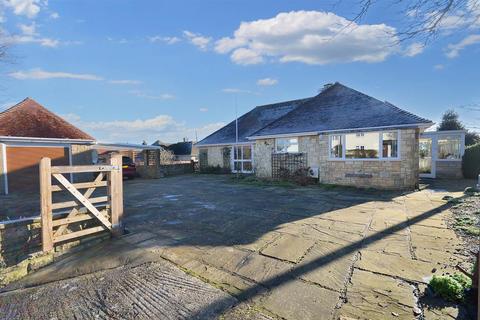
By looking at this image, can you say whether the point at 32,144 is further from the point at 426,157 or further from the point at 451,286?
the point at 426,157

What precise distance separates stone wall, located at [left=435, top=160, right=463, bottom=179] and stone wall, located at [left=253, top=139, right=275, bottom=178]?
32.0ft

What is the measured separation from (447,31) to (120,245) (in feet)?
21.1

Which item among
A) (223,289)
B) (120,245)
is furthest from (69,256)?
(223,289)

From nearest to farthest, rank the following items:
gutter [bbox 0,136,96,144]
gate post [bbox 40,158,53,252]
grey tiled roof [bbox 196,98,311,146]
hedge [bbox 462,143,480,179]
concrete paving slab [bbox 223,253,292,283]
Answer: concrete paving slab [bbox 223,253,292,283] → gate post [bbox 40,158,53,252] → gutter [bbox 0,136,96,144] → hedge [bbox 462,143,480,179] → grey tiled roof [bbox 196,98,311,146]

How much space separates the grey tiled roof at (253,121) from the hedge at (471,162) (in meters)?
10.3

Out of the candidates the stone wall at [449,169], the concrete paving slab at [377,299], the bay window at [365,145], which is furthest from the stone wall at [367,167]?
the concrete paving slab at [377,299]

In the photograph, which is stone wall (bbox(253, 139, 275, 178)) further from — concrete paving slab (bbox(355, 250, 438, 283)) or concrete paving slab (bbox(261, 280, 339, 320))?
concrete paving slab (bbox(261, 280, 339, 320))

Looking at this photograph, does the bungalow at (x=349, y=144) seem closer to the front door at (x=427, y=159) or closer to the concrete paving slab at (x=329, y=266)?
the front door at (x=427, y=159)

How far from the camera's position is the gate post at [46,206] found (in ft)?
14.3

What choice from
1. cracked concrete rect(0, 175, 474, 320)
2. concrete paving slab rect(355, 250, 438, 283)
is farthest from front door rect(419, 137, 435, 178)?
concrete paving slab rect(355, 250, 438, 283)

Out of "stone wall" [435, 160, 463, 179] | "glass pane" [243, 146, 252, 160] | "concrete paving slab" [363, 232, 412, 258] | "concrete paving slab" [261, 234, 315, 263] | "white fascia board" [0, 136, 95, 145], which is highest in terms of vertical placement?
"white fascia board" [0, 136, 95, 145]

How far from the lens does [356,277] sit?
338cm

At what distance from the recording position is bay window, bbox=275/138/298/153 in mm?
13930

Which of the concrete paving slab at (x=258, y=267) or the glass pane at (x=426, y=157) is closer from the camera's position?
the concrete paving slab at (x=258, y=267)
